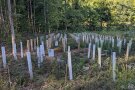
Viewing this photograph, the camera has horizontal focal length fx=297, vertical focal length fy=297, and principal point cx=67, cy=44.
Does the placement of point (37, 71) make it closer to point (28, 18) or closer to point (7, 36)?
point (7, 36)

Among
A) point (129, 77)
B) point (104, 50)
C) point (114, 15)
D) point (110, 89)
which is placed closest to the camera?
point (110, 89)

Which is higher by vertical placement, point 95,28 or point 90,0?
point 90,0

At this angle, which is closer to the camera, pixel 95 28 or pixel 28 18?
pixel 28 18

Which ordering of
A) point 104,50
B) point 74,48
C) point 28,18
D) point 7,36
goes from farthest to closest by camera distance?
point 28,18
point 7,36
point 74,48
point 104,50

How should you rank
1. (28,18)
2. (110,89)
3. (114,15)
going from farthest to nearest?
(114,15)
(28,18)
(110,89)

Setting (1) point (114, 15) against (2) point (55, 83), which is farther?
(1) point (114, 15)

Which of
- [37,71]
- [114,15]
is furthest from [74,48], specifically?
[114,15]

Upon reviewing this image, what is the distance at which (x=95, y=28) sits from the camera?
3428 centimetres

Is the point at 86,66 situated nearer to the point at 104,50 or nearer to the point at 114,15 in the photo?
the point at 104,50

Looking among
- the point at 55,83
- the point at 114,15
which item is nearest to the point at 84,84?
the point at 55,83

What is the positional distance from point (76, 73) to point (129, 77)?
48.1 inches

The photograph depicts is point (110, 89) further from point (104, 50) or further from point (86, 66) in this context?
point (104, 50)

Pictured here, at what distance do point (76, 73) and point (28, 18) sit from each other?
538 inches

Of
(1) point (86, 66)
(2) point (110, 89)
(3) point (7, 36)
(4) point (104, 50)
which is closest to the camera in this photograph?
(2) point (110, 89)
